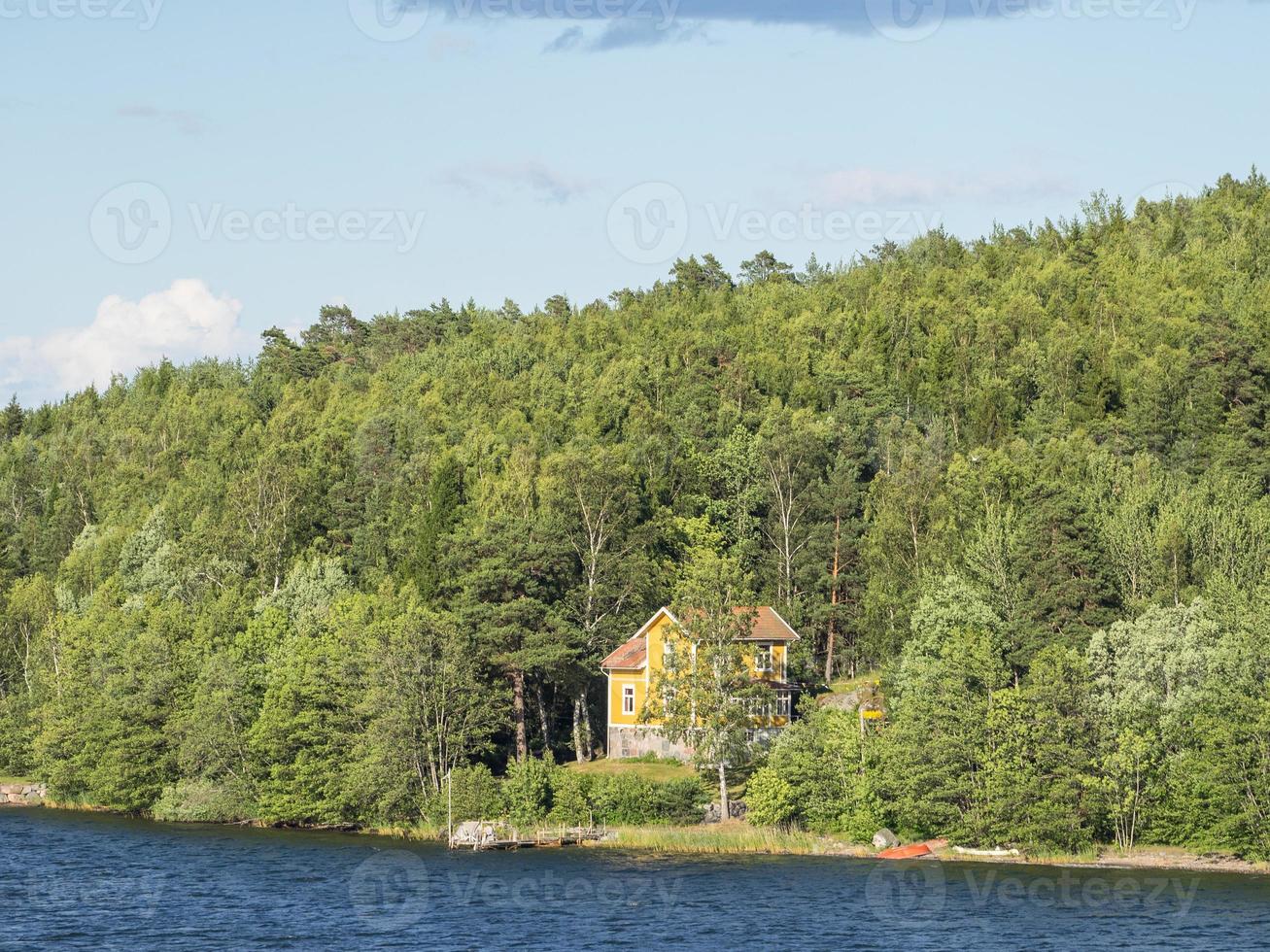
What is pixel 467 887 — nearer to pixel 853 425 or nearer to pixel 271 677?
pixel 271 677

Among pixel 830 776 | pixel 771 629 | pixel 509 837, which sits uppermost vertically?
pixel 771 629

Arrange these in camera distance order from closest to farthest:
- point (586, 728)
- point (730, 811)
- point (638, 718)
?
point (730, 811)
point (638, 718)
point (586, 728)

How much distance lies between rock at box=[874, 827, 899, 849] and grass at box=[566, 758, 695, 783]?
43.3ft

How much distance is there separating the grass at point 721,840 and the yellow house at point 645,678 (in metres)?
12.0

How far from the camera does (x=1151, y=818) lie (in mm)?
69625

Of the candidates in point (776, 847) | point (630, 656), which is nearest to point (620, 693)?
point (630, 656)

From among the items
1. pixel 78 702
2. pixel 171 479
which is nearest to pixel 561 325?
pixel 171 479

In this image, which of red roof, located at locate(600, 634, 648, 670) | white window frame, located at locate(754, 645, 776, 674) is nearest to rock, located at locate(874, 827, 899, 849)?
white window frame, located at locate(754, 645, 776, 674)

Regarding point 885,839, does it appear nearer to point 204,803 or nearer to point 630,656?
point 630,656

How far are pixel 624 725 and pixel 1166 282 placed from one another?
86.3 meters

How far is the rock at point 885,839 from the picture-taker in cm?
7350

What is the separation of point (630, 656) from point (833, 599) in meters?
24.2

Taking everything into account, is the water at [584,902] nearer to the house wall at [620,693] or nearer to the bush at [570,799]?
the bush at [570,799]

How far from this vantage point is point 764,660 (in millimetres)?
91000
